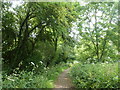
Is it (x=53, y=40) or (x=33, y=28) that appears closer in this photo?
(x=33, y=28)

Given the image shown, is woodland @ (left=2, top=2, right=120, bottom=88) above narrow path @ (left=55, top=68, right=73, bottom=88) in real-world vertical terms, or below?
above

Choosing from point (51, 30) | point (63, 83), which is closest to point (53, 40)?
point (51, 30)

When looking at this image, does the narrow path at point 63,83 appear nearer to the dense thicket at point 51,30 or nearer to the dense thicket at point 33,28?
the dense thicket at point 51,30

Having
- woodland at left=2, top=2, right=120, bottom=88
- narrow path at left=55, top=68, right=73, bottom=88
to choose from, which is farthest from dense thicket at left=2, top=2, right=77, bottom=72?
narrow path at left=55, top=68, right=73, bottom=88

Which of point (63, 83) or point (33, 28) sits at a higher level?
point (33, 28)

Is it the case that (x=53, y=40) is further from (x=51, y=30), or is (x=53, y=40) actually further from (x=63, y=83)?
(x=63, y=83)

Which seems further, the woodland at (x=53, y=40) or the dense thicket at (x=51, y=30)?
the dense thicket at (x=51, y=30)

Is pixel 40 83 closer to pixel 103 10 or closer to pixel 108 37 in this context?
pixel 108 37

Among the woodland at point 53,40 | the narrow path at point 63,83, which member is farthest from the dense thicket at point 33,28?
the narrow path at point 63,83

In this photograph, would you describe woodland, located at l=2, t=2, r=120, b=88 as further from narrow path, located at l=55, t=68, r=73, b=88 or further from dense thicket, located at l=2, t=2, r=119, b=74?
narrow path, located at l=55, t=68, r=73, b=88

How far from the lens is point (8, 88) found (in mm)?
3711

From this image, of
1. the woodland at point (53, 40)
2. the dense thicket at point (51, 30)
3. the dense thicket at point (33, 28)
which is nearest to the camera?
the woodland at point (53, 40)

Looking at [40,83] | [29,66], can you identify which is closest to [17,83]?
[40,83]

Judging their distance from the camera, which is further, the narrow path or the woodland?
the narrow path
